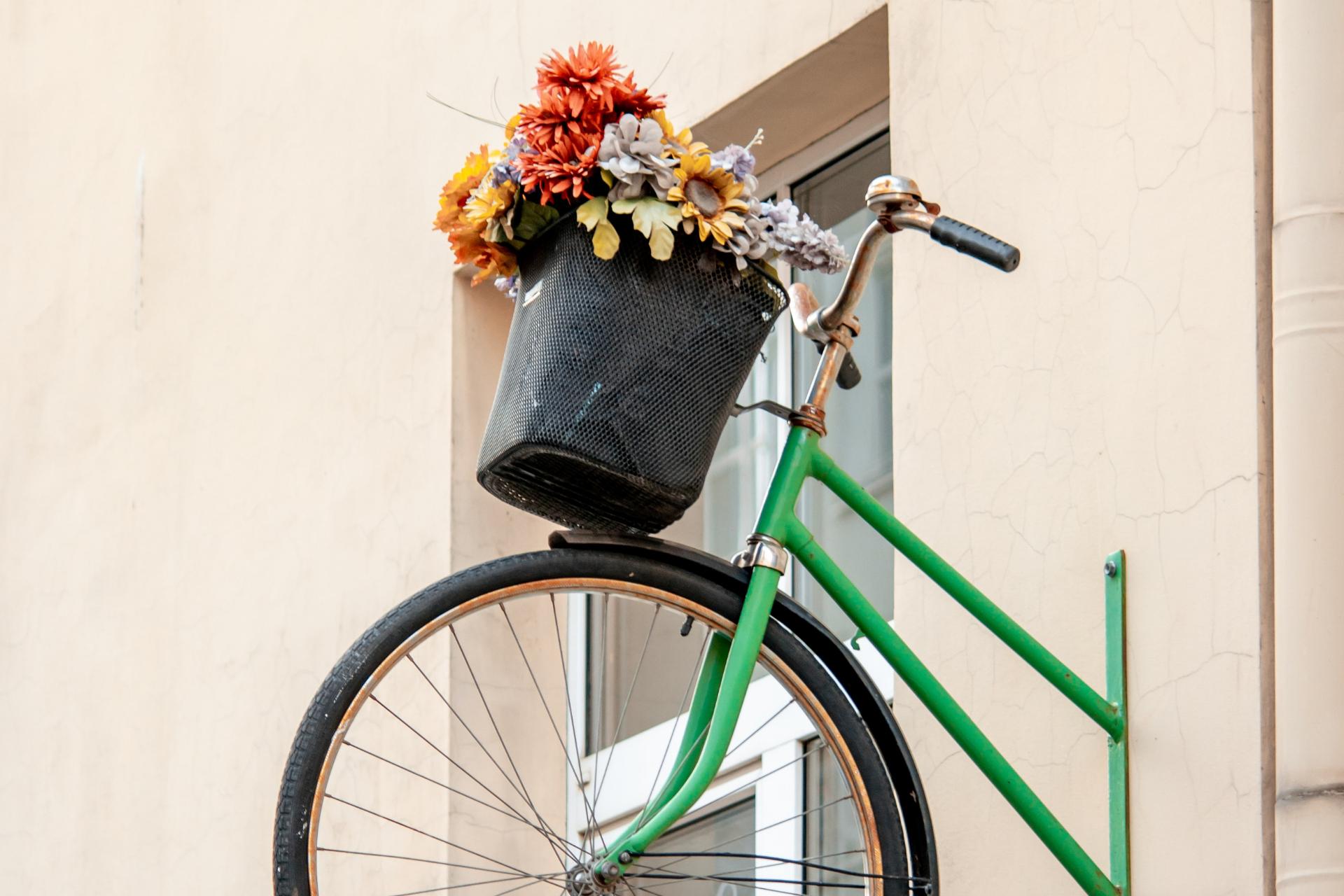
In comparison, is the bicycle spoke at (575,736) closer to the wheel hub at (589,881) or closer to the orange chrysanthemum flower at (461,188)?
the wheel hub at (589,881)

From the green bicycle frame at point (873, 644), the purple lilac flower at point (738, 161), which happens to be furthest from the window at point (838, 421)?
the purple lilac flower at point (738, 161)

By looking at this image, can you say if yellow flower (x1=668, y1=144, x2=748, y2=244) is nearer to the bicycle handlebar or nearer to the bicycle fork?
the bicycle handlebar

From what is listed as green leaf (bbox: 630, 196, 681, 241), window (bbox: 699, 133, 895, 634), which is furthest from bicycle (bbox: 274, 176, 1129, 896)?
window (bbox: 699, 133, 895, 634)

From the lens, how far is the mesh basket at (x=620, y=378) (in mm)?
2215

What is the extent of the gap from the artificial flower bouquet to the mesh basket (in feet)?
0.09

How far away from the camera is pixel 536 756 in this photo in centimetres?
374

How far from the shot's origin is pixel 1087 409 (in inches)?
105

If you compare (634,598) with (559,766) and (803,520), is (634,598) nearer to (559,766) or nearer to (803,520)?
(803,520)

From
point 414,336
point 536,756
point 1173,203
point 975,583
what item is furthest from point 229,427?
point 1173,203

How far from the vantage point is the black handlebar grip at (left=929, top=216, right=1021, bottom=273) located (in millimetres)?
2197

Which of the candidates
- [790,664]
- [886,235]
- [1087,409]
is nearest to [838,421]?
[1087,409]

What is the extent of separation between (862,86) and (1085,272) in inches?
30.5

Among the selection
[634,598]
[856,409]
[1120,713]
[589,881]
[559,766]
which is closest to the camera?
[589,881]

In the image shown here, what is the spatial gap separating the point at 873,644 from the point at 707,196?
0.55 meters
